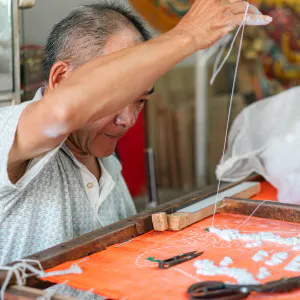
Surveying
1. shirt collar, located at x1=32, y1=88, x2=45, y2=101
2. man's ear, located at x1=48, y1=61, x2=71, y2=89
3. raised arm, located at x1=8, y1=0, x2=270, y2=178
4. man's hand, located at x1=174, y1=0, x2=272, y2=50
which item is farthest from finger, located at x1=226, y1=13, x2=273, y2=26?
shirt collar, located at x1=32, y1=88, x2=45, y2=101

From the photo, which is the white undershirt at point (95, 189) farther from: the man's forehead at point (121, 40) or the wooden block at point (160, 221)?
the man's forehead at point (121, 40)

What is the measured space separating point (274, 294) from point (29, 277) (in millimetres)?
512

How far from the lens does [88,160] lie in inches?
63.2

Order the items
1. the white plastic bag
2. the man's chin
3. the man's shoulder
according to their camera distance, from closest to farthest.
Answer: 1. the man's chin
2. the man's shoulder
3. the white plastic bag

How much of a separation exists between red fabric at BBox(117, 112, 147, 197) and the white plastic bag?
1.61 m

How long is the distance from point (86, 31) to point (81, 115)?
0.44 meters

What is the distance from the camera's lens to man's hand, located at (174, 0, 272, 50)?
3.73 ft

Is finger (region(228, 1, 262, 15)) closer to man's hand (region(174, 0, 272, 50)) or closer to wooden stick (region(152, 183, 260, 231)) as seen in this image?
man's hand (region(174, 0, 272, 50))

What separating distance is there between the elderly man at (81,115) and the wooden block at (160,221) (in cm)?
27

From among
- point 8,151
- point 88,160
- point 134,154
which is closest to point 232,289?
point 8,151

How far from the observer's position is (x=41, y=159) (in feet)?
3.79

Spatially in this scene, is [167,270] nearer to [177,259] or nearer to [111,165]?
[177,259]

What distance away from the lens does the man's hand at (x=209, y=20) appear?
1137mm

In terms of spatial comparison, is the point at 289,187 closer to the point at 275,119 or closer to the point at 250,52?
the point at 275,119
